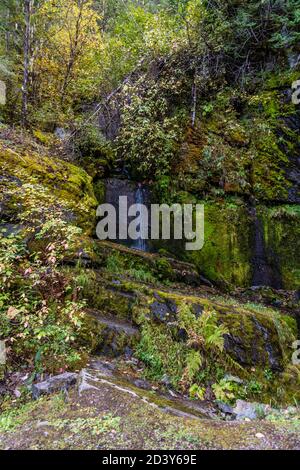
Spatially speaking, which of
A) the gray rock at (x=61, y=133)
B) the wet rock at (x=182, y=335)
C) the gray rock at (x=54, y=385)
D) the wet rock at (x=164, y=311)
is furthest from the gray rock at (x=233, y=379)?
the gray rock at (x=61, y=133)

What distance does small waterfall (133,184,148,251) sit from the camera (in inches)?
370

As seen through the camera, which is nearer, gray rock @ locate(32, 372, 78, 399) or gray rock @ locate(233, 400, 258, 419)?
gray rock @ locate(32, 372, 78, 399)

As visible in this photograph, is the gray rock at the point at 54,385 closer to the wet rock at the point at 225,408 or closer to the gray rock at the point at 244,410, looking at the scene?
the wet rock at the point at 225,408

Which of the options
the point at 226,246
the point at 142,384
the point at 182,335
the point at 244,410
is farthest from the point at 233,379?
the point at 226,246

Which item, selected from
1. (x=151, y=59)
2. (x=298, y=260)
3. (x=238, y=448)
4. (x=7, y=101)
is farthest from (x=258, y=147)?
(x=238, y=448)

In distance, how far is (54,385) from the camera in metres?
3.80

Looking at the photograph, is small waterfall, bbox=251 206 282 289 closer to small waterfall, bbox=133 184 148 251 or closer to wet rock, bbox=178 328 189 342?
small waterfall, bbox=133 184 148 251

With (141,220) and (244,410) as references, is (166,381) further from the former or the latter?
(141,220)

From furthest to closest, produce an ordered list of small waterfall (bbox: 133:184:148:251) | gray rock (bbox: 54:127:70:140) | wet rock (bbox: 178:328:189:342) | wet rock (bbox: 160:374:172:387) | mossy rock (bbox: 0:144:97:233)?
1. gray rock (bbox: 54:127:70:140)
2. small waterfall (bbox: 133:184:148:251)
3. mossy rock (bbox: 0:144:97:233)
4. wet rock (bbox: 178:328:189:342)
5. wet rock (bbox: 160:374:172:387)

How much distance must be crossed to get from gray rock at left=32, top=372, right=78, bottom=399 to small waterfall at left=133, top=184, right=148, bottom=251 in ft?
18.5

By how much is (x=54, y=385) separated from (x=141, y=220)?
20.8 ft

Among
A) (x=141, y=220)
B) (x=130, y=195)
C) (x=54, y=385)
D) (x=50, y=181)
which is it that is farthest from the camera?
(x=130, y=195)

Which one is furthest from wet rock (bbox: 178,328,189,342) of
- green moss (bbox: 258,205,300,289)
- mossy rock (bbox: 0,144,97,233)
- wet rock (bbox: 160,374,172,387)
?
green moss (bbox: 258,205,300,289)

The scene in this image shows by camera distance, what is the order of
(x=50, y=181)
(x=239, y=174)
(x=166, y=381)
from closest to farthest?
1. (x=166, y=381)
2. (x=50, y=181)
3. (x=239, y=174)
